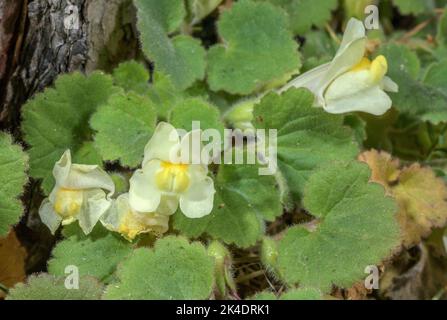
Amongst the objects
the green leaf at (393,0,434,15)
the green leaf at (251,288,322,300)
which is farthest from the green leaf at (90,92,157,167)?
the green leaf at (393,0,434,15)

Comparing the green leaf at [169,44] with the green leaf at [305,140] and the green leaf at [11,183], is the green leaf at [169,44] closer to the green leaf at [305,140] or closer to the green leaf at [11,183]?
the green leaf at [305,140]

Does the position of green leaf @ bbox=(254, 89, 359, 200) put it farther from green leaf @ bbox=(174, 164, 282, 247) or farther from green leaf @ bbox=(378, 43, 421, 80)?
A: green leaf @ bbox=(378, 43, 421, 80)

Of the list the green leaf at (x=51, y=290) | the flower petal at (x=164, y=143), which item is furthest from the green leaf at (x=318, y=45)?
the green leaf at (x=51, y=290)

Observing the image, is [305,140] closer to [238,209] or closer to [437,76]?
[238,209]

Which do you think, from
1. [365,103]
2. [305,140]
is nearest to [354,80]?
[365,103]

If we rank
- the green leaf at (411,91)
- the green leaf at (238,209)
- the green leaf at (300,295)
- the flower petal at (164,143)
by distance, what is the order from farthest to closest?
1. the green leaf at (411,91)
2. the green leaf at (238,209)
3. the flower petal at (164,143)
4. the green leaf at (300,295)
